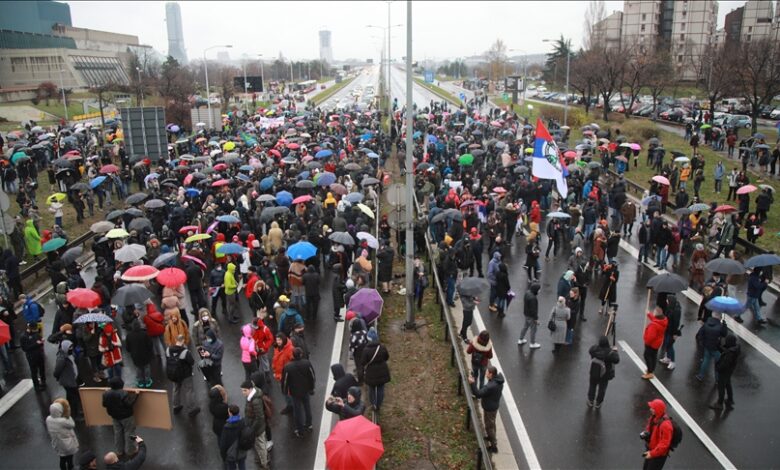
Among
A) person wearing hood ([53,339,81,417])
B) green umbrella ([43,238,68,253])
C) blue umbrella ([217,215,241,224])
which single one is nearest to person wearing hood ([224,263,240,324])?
blue umbrella ([217,215,241,224])

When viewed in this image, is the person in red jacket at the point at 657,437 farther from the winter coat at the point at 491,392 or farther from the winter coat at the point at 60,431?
the winter coat at the point at 60,431

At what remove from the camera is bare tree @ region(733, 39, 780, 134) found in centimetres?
3647

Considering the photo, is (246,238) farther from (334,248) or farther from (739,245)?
(739,245)

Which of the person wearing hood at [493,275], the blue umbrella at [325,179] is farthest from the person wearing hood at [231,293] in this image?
the blue umbrella at [325,179]

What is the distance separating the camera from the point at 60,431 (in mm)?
8664

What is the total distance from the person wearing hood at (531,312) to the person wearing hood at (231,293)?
6.66 m

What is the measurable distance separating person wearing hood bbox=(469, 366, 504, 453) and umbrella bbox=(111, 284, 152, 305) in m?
6.80

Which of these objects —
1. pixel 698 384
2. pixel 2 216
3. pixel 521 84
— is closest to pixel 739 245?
pixel 698 384

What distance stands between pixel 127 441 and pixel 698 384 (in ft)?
33.0

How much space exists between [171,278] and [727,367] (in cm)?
1053

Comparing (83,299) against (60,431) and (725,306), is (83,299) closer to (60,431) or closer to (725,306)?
(60,431)

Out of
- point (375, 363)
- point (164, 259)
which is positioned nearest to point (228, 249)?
point (164, 259)

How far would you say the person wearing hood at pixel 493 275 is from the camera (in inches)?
571

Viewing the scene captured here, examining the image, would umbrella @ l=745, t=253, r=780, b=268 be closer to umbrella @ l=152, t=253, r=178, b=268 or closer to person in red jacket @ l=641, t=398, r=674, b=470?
person in red jacket @ l=641, t=398, r=674, b=470
